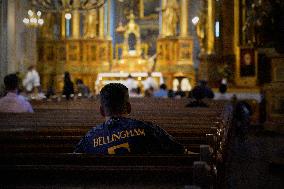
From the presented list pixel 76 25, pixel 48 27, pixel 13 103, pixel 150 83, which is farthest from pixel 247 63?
pixel 13 103

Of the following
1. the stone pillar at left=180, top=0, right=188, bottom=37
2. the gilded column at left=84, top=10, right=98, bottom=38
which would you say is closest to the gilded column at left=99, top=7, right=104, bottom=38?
the gilded column at left=84, top=10, right=98, bottom=38

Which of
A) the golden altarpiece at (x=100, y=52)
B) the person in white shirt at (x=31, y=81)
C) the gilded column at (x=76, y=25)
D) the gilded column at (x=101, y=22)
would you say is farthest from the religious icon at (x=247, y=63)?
the gilded column at (x=76, y=25)

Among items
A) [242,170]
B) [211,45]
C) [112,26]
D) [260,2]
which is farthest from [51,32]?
[242,170]

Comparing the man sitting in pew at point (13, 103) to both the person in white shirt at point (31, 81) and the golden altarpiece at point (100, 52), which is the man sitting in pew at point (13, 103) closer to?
the person in white shirt at point (31, 81)

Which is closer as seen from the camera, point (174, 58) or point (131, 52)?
point (174, 58)

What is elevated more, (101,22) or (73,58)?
(101,22)

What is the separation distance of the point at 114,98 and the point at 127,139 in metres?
0.30

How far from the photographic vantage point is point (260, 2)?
12.4 metres

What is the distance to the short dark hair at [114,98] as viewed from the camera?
3.26 m

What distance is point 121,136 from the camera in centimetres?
312

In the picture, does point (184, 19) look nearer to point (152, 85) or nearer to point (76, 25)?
point (152, 85)

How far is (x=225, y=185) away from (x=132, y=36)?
65.8 ft

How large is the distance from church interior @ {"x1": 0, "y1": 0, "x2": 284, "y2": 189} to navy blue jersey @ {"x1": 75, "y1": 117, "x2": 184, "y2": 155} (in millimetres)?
375

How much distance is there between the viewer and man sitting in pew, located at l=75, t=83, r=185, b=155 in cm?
310
